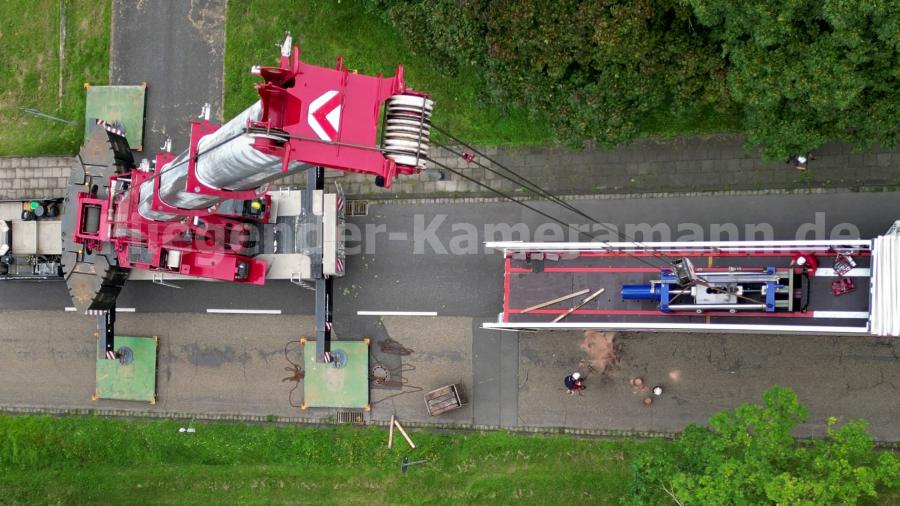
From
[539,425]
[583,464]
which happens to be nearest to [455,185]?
[539,425]

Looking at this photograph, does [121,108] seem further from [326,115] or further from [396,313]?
[326,115]

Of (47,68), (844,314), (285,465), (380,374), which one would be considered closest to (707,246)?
(844,314)

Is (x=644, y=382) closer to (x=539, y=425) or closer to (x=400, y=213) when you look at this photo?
(x=539, y=425)

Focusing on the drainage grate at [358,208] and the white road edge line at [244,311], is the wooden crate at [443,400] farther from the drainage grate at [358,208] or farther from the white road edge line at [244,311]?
the drainage grate at [358,208]

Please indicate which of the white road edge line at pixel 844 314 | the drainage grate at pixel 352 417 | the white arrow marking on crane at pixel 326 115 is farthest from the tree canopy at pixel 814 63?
the drainage grate at pixel 352 417

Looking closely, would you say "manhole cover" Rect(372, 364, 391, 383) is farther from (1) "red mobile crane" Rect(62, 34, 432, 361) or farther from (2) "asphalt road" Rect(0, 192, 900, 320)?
(2) "asphalt road" Rect(0, 192, 900, 320)
